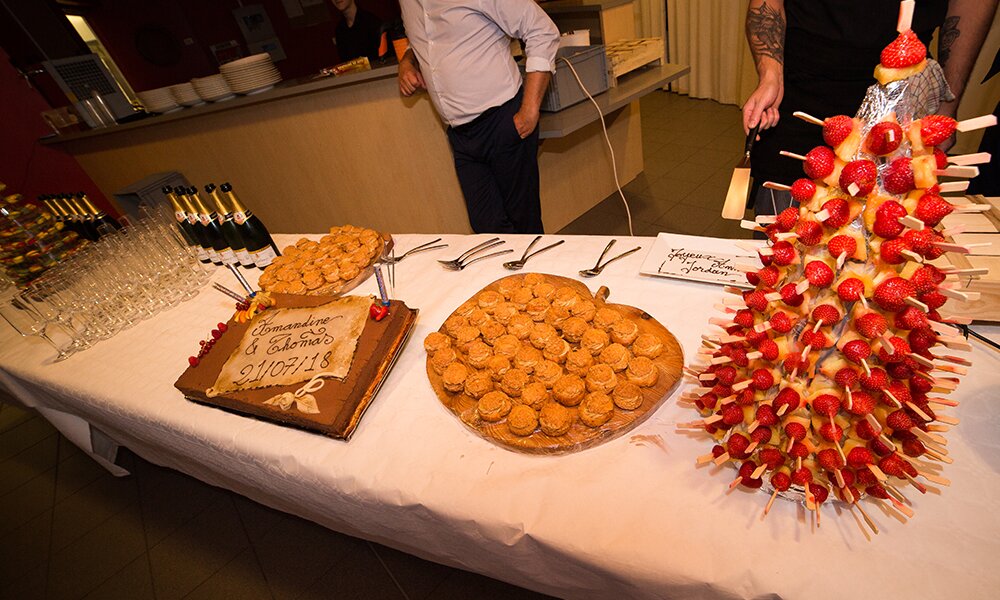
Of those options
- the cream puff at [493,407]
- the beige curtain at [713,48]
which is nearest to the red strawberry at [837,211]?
the cream puff at [493,407]

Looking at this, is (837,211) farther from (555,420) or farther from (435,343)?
(435,343)

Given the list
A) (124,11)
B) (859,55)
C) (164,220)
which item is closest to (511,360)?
(859,55)

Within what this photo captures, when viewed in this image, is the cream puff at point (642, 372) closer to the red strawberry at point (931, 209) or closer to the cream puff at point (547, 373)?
the cream puff at point (547, 373)

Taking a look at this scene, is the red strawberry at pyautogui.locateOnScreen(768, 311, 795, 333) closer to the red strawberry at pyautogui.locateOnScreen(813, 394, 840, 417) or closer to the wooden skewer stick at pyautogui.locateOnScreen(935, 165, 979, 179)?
the red strawberry at pyautogui.locateOnScreen(813, 394, 840, 417)

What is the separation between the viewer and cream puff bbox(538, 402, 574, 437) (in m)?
0.85

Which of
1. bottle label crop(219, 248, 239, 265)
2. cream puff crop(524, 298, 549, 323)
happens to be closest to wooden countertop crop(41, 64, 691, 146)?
Answer: bottle label crop(219, 248, 239, 265)

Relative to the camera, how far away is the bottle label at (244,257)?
1.87 m

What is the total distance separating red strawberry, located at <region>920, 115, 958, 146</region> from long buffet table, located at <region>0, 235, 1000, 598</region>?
0.52 m

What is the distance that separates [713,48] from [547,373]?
5874 millimetres

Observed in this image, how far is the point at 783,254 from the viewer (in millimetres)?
598

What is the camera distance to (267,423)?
1.10 meters

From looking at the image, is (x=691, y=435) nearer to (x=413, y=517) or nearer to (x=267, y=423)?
(x=413, y=517)

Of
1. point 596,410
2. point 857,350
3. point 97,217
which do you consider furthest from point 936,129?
point 97,217

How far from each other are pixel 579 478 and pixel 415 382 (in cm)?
47
